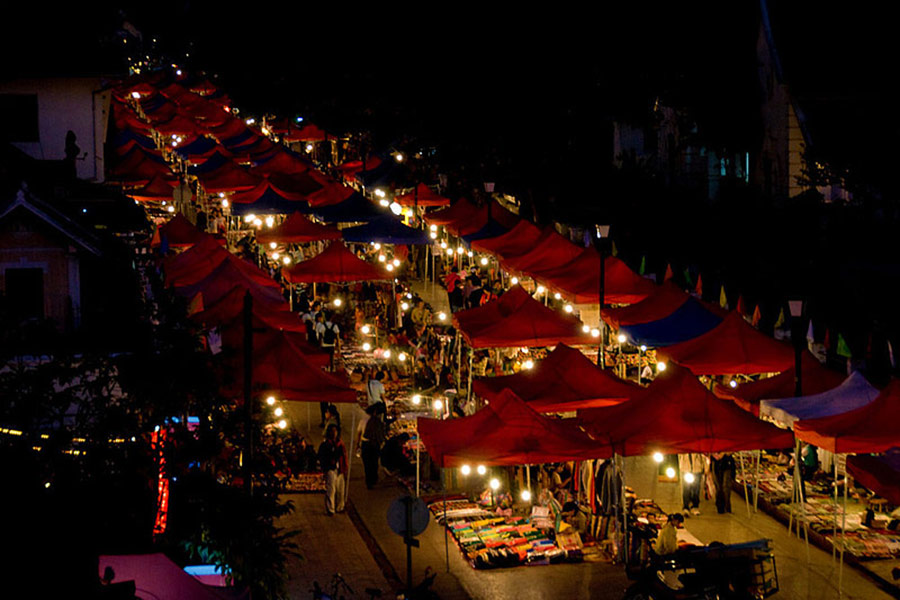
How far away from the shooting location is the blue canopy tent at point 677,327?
1892 cm

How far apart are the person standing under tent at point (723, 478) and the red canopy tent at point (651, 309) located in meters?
3.72

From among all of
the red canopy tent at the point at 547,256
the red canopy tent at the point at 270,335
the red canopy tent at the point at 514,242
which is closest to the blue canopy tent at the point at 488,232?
the red canopy tent at the point at 514,242

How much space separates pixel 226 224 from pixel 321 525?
892 inches

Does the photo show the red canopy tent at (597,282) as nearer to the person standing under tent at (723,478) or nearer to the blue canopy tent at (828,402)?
the person standing under tent at (723,478)

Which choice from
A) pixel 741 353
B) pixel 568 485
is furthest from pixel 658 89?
pixel 568 485

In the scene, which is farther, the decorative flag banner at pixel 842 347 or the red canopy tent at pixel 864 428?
the decorative flag banner at pixel 842 347

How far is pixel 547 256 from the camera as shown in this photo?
82.1 feet

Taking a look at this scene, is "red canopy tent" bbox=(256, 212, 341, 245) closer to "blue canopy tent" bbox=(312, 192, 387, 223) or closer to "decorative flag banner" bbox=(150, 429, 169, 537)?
"blue canopy tent" bbox=(312, 192, 387, 223)

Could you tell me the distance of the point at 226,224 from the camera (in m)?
37.5

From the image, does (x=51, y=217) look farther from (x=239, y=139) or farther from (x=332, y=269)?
(x=239, y=139)

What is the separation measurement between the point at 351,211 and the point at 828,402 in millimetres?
18947

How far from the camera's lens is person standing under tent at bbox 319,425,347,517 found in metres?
16.6

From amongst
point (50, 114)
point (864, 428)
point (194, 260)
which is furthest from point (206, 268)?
point (864, 428)

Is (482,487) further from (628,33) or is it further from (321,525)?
(628,33)
